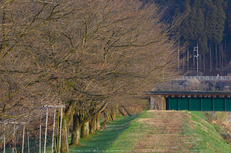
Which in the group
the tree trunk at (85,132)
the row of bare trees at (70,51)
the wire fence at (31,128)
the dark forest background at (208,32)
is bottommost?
the tree trunk at (85,132)

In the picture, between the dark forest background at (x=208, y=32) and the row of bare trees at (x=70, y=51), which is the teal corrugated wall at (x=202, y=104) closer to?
the row of bare trees at (x=70, y=51)

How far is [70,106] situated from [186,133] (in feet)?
26.8

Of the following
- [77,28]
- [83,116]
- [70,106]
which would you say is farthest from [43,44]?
[83,116]

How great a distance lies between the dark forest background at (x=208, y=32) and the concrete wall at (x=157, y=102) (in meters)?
58.1

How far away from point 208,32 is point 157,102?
77.0 m

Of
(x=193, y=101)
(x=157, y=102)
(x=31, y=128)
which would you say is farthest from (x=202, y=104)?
(x=31, y=128)

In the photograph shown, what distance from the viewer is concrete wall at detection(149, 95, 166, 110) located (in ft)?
162

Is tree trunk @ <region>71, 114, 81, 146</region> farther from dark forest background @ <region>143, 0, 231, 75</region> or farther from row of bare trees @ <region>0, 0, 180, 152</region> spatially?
dark forest background @ <region>143, 0, 231, 75</region>

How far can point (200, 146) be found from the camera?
1872 centimetres

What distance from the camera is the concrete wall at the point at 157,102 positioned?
49406 millimetres

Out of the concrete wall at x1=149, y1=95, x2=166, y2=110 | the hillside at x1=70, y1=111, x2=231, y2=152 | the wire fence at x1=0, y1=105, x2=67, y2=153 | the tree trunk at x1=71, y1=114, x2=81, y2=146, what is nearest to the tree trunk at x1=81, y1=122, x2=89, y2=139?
the hillside at x1=70, y1=111, x2=231, y2=152

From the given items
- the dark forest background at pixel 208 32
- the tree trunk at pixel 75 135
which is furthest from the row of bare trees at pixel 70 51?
the dark forest background at pixel 208 32

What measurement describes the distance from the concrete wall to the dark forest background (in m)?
58.1

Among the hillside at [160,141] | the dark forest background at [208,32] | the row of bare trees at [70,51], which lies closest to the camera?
the row of bare trees at [70,51]
